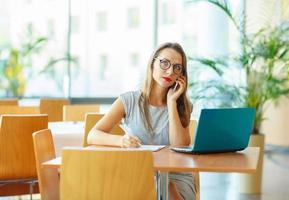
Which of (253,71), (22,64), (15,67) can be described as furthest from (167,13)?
(253,71)

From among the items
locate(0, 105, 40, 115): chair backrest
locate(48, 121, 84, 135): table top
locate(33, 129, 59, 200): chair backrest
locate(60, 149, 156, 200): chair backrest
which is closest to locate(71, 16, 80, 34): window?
locate(0, 105, 40, 115): chair backrest

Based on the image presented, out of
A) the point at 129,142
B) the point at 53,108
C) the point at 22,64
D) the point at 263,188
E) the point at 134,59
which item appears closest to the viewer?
the point at 129,142

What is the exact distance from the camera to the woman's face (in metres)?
3.14

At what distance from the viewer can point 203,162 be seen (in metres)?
2.51

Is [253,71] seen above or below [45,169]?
above

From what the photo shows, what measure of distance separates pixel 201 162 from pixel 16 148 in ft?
5.81

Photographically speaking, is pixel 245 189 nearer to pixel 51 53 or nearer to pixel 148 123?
pixel 148 123

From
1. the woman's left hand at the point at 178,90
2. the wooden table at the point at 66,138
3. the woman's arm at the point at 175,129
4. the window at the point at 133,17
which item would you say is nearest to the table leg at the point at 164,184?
the woman's arm at the point at 175,129

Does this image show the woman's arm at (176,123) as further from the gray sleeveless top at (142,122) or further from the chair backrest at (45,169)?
the chair backrest at (45,169)

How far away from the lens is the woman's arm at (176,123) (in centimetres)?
318

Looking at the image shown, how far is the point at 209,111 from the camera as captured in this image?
2621mm

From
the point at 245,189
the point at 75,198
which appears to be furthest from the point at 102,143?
the point at 245,189

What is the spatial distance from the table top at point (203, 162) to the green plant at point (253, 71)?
296cm

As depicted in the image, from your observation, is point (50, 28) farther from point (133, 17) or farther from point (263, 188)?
point (263, 188)
